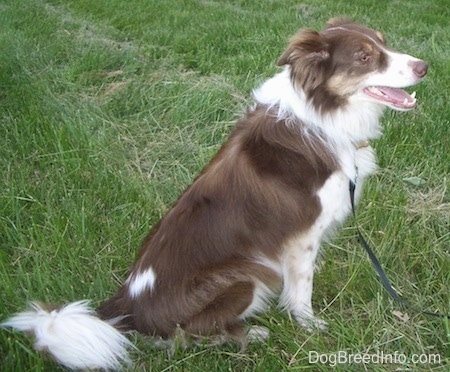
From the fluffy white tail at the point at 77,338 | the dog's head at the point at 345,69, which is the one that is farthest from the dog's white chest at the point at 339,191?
the fluffy white tail at the point at 77,338

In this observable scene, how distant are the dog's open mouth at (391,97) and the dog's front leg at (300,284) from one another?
29.5 inches

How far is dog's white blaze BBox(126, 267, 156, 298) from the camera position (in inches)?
92.4

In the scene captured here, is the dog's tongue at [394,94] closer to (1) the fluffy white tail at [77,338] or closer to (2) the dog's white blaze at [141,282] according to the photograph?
(2) the dog's white blaze at [141,282]

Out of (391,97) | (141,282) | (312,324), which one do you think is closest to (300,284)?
(312,324)

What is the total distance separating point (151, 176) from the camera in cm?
387

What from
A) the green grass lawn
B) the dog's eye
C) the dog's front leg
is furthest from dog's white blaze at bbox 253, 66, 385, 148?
the green grass lawn

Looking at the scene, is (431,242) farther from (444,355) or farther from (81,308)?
(81,308)

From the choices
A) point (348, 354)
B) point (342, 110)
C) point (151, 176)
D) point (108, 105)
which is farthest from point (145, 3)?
point (348, 354)

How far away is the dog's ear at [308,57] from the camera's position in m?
2.41

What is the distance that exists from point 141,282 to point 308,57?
124 cm

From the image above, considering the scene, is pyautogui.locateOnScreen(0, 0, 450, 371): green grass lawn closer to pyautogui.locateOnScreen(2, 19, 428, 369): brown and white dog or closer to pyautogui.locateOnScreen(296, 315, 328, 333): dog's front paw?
pyautogui.locateOnScreen(296, 315, 328, 333): dog's front paw

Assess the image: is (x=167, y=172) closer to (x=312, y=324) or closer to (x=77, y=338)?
(x=312, y=324)

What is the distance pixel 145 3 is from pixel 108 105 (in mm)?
3711

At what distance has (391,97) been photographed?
2531 mm
